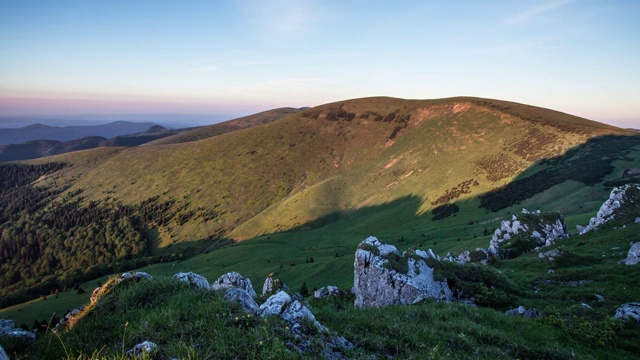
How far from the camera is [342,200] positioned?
157 metres

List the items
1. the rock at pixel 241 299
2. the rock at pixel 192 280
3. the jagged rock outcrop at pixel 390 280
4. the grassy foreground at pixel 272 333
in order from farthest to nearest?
the jagged rock outcrop at pixel 390 280
the rock at pixel 192 280
the rock at pixel 241 299
the grassy foreground at pixel 272 333

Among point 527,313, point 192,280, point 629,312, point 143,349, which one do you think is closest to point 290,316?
point 143,349

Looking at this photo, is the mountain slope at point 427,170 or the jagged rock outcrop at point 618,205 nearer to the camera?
the jagged rock outcrop at point 618,205

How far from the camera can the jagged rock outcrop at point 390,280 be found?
23.0 meters

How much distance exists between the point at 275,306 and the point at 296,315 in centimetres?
88

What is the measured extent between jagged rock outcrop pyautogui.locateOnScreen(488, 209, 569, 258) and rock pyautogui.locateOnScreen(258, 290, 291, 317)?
35970 mm

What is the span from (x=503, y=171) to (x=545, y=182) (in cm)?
2623

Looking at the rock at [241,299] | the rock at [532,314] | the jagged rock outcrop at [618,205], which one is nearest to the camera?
the rock at [241,299]

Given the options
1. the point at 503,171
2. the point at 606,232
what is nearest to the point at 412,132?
the point at 503,171

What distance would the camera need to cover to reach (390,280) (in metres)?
24.6

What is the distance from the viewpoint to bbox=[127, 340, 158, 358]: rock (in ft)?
22.8

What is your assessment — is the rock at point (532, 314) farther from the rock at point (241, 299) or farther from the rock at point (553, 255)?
the rock at point (241, 299)

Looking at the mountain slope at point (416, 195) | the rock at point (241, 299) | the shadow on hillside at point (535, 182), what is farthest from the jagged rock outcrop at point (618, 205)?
the rock at point (241, 299)

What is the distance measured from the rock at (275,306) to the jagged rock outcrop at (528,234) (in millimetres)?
35970
